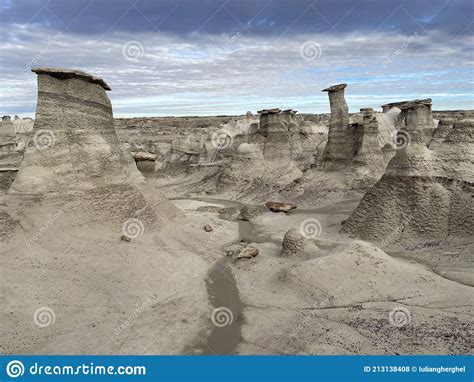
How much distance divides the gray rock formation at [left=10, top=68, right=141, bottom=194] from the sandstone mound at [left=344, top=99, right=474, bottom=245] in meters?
10.9

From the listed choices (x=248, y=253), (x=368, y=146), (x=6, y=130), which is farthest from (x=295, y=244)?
(x=6, y=130)

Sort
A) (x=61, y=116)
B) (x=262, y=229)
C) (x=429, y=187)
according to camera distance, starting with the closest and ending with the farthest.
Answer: (x=61, y=116)
(x=429, y=187)
(x=262, y=229)

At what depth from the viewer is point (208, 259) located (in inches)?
632

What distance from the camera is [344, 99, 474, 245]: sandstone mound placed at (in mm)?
15695

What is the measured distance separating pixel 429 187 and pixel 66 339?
45.1 feet

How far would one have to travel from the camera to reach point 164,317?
11.1 m

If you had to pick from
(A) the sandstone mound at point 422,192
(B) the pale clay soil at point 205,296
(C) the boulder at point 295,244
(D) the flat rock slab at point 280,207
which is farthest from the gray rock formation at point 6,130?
(A) the sandstone mound at point 422,192

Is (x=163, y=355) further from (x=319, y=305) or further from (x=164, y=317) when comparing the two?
(x=319, y=305)

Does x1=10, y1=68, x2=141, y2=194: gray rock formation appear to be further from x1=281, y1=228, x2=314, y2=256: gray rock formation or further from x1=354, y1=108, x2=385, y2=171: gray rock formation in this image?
x1=354, y1=108, x2=385, y2=171: gray rock formation

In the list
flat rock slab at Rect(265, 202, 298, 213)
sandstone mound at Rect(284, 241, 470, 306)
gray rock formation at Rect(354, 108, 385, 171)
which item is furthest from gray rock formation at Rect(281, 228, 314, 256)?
gray rock formation at Rect(354, 108, 385, 171)

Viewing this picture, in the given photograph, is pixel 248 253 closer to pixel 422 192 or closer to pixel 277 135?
pixel 422 192

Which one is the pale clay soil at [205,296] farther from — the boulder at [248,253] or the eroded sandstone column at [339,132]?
the eroded sandstone column at [339,132]

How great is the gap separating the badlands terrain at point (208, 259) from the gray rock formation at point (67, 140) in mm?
48

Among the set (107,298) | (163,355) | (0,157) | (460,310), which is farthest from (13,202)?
(0,157)
